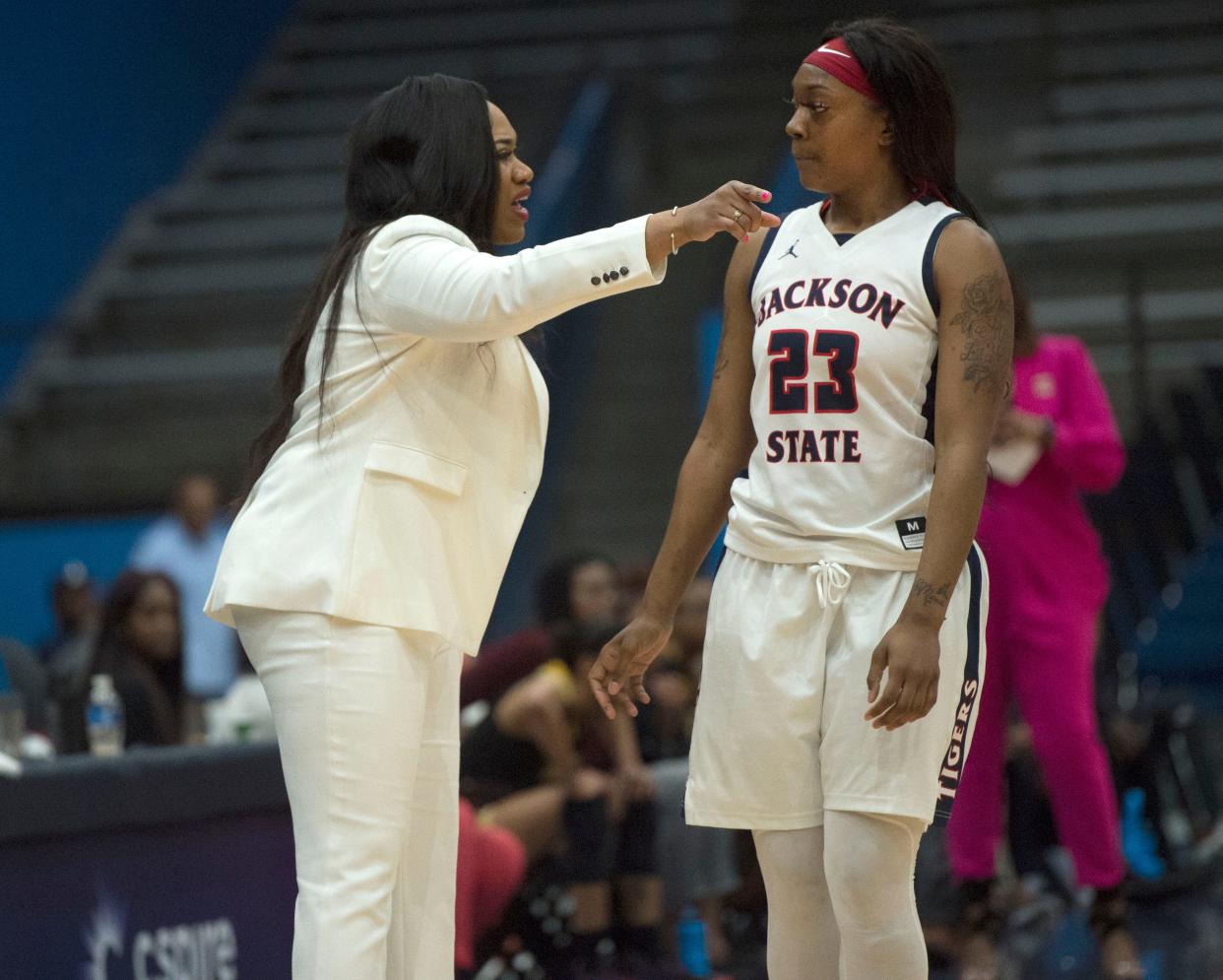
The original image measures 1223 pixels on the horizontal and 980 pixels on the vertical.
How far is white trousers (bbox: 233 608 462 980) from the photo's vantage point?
8.84 ft

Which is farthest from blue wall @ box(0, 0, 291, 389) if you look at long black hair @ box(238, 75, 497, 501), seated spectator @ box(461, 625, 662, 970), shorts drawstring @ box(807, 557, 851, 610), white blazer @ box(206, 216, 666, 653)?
shorts drawstring @ box(807, 557, 851, 610)

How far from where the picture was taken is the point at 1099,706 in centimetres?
632

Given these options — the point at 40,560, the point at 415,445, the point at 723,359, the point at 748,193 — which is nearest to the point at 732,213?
the point at 748,193

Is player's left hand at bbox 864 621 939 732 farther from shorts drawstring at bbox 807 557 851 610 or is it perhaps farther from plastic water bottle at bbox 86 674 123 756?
plastic water bottle at bbox 86 674 123 756

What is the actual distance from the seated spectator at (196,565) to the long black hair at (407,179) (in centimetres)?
546

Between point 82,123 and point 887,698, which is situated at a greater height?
point 82,123

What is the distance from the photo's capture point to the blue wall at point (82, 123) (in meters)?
11.5

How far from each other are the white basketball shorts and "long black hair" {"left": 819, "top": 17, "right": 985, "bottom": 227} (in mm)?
585

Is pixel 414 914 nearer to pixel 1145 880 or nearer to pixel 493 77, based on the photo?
pixel 1145 880

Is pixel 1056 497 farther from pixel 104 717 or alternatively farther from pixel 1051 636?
pixel 104 717

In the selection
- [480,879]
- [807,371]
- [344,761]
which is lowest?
[480,879]

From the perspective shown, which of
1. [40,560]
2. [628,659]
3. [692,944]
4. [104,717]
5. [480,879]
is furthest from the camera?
[40,560]

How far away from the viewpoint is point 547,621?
5.64 metres

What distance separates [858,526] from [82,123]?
403 inches
